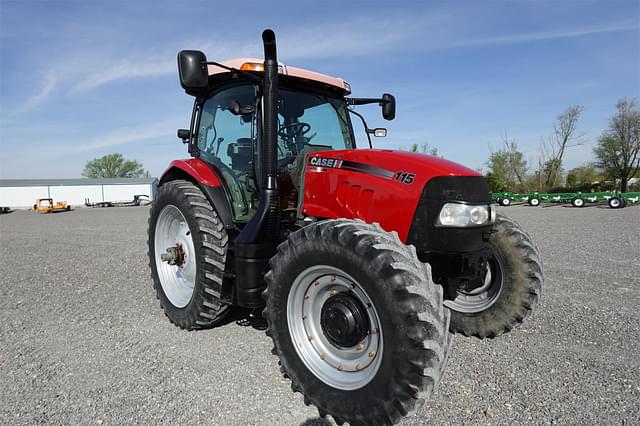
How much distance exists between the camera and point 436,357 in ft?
6.21

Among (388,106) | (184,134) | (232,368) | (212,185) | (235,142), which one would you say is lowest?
(232,368)

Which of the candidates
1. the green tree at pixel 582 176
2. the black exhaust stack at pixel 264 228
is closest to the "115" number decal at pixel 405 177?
the black exhaust stack at pixel 264 228

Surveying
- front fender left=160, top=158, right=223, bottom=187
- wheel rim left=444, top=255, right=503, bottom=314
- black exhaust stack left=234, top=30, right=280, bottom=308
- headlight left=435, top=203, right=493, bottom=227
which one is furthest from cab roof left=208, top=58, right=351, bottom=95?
wheel rim left=444, top=255, right=503, bottom=314

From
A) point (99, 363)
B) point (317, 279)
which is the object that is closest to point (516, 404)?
point (317, 279)

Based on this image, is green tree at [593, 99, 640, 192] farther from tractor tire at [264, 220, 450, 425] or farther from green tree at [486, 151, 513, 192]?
tractor tire at [264, 220, 450, 425]

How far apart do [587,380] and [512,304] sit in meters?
0.71

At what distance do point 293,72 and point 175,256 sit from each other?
1970 mm

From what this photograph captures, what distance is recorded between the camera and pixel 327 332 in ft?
8.03

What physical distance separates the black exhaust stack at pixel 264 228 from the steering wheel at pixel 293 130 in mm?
459

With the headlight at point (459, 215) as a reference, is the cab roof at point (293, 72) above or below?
above

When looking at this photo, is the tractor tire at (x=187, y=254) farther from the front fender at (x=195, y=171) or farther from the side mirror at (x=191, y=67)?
the side mirror at (x=191, y=67)

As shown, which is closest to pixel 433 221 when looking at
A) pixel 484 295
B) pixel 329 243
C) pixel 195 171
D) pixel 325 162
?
pixel 329 243

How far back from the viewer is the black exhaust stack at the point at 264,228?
2.88m

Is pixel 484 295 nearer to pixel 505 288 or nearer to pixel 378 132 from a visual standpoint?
pixel 505 288
